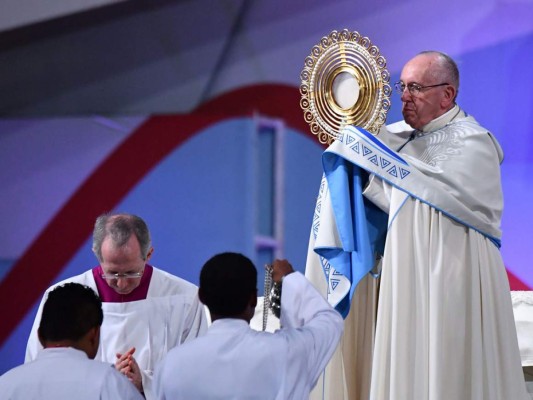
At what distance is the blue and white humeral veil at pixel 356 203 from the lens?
418cm

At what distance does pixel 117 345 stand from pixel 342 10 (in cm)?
283

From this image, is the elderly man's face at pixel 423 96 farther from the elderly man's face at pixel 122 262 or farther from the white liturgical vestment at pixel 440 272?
the elderly man's face at pixel 122 262

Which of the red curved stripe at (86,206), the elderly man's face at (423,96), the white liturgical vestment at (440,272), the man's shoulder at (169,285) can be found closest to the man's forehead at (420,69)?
the elderly man's face at (423,96)

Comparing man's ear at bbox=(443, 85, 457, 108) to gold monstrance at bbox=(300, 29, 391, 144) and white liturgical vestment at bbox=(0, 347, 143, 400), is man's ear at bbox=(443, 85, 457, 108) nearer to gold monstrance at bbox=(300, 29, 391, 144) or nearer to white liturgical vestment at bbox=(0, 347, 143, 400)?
gold monstrance at bbox=(300, 29, 391, 144)

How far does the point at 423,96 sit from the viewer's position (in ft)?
14.5

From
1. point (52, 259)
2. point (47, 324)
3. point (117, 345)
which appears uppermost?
point (52, 259)

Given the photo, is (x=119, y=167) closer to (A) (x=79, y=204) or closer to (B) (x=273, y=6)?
(A) (x=79, y=204)

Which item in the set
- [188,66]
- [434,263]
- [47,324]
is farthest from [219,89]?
[47,324]

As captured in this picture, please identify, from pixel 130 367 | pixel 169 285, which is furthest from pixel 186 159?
pixel 130 367

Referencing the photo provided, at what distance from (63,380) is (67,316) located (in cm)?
20

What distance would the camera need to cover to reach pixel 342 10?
6105 millimetres

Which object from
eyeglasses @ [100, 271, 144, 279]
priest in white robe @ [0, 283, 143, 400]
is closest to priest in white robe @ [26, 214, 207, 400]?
eyeglasses @ [100, 271, 144, 279]

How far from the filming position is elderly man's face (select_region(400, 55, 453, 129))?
174 inches

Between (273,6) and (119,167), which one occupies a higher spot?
(273,6)
